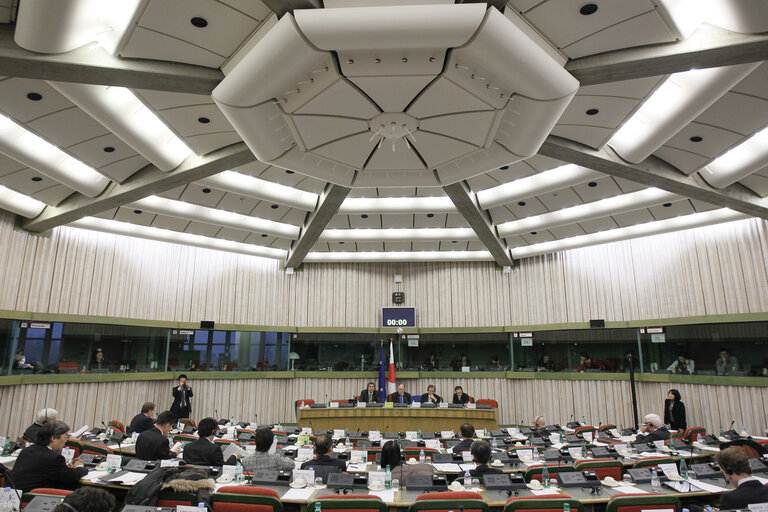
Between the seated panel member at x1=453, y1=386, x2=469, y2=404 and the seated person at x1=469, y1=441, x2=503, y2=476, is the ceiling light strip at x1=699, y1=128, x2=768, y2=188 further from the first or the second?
the seated panel member at x1=453, y1=386, x2=469, y2=404

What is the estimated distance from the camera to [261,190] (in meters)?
11.1

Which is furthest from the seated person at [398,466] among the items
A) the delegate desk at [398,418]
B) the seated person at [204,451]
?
the delegate desk at [398,418]

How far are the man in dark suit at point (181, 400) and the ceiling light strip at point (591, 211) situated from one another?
9671 mm

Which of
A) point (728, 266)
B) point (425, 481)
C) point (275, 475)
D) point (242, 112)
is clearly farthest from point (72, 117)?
point (728, 266)

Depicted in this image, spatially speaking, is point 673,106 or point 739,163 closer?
point 673,106

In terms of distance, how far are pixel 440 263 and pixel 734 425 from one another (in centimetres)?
921

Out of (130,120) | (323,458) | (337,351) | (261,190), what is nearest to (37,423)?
(323,458)

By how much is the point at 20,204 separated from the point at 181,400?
238 inches

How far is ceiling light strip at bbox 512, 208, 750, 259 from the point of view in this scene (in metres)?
11.9

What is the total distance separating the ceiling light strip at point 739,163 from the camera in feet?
27.6

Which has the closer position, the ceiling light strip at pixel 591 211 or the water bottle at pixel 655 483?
the water bottle at pixel 655 483

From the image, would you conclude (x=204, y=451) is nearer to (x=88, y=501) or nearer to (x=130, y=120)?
(x=88, y=501)

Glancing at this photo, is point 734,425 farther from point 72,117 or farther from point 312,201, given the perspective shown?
point 72,117

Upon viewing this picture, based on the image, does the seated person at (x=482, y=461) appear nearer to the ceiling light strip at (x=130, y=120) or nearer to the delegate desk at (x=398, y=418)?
the ceiling light strip at (x=130, y=120)
